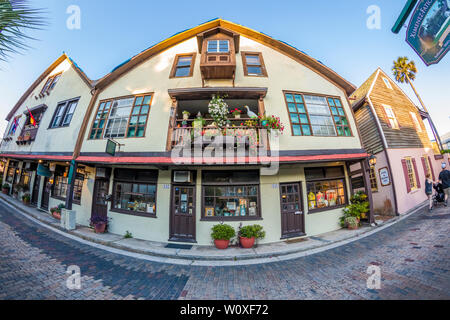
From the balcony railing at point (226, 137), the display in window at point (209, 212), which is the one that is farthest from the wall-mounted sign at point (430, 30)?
the display in window at point (209, 212)

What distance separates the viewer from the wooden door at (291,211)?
24.6ft

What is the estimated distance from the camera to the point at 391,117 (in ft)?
40.0

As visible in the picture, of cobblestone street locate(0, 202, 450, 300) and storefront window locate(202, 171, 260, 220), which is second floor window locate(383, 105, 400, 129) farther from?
storefront window locate(202, 171, 260, 220)

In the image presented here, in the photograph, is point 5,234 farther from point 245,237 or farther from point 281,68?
point 281,68

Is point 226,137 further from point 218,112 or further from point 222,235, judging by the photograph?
point 222,235

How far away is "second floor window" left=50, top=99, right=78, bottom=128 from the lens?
1079 centimetres

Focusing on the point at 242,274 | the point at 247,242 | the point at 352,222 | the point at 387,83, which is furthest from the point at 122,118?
the point at 387,83

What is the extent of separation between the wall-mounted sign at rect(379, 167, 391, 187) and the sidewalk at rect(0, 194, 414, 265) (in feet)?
14.8

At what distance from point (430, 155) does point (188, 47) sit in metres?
22.2

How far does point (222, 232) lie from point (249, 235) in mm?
1129

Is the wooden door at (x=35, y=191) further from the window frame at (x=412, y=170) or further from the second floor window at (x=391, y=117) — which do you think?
the window frame at (x=412, y=170)

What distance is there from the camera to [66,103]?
11172 mm

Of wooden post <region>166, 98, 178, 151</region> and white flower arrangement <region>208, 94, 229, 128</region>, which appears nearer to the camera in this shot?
white flower arrangement <region>208, 94, 229, 128</region>

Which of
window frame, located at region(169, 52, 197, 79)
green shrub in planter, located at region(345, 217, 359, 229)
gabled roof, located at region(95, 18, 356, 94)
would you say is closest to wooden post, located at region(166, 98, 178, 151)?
window frame, located at region(169, 52, 197, 79)
